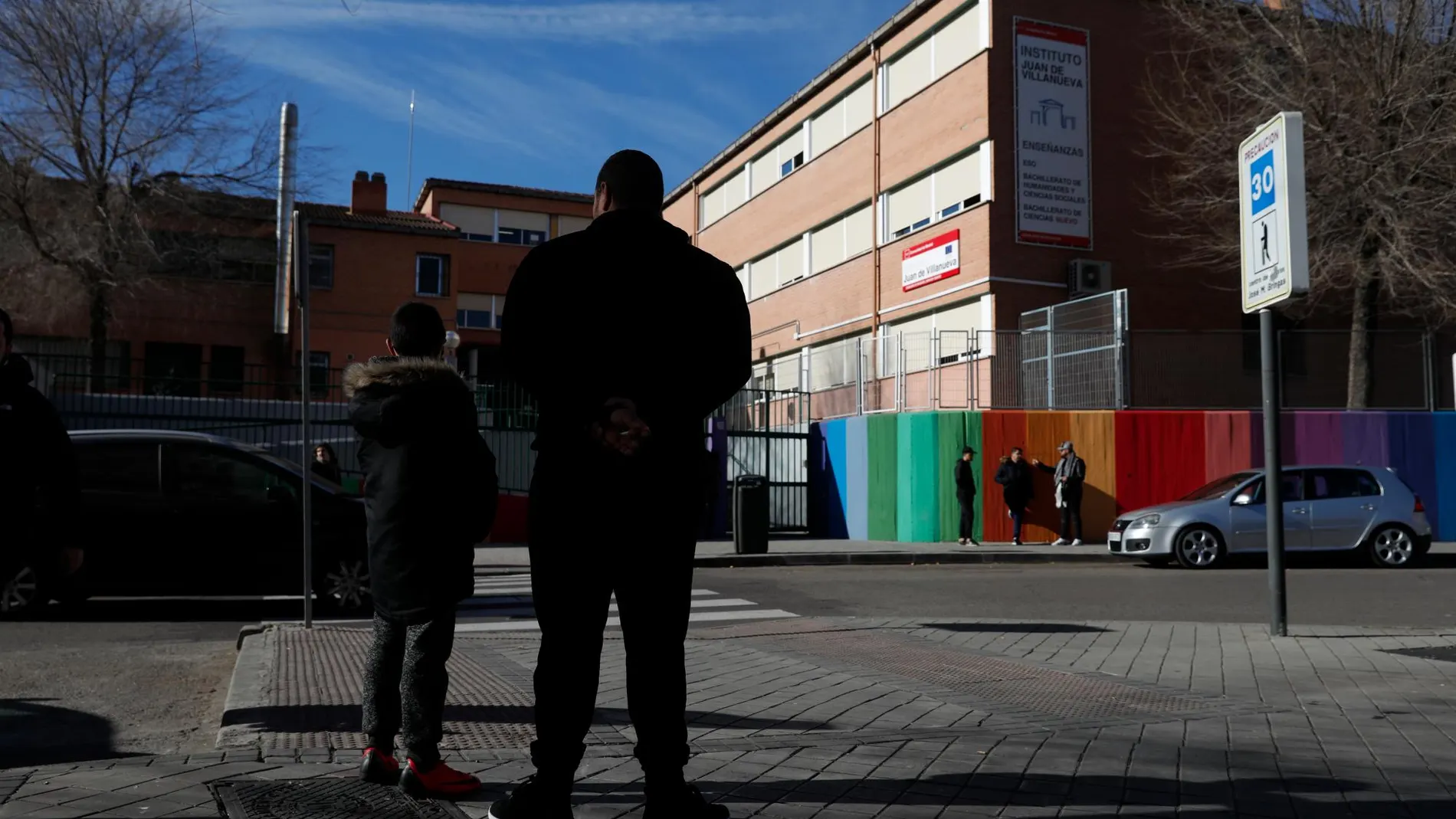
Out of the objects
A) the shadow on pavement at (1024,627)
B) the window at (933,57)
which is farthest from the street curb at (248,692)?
the window at (933,57)

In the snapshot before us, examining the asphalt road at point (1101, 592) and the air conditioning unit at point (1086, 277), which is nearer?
the asphalt road at point (1101, 592)

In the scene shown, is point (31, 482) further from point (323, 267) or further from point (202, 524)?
point (323, 267)

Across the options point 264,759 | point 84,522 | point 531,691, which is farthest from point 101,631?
point 264,759

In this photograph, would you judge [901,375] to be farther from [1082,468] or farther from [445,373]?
[445,373]

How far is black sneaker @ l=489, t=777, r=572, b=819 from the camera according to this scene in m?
3.35

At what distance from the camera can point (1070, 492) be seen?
2156 centimetres

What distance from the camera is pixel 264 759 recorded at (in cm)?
471

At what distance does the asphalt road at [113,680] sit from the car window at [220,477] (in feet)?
3.57

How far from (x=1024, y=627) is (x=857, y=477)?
14866 millimetres

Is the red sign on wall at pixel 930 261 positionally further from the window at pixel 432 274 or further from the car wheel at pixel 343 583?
the window at pixel 432 274

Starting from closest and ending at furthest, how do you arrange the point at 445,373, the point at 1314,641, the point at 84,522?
1. the point at 445,373
2. the point at 1314,641
3. the point at 84,522

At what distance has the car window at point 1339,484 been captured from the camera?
17.6 m

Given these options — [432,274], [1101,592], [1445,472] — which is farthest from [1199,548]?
[432,274]

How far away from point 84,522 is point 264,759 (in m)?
7.12
